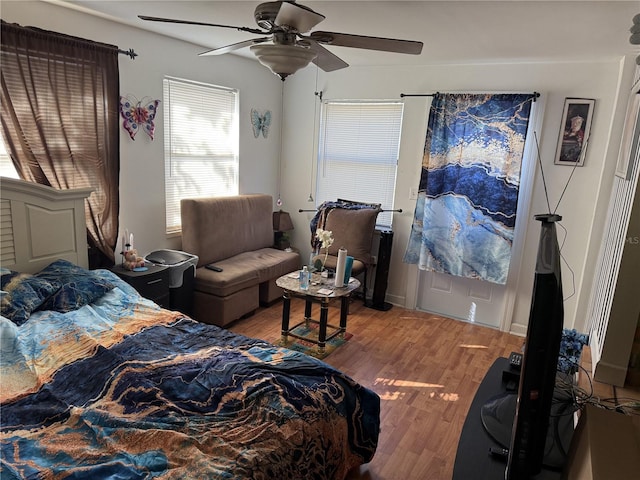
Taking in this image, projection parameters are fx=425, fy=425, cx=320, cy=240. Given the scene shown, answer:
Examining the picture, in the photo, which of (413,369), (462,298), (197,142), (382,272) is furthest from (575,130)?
(197,142)

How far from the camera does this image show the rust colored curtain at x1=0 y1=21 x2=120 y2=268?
8.79ft

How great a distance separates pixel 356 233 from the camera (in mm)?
4414

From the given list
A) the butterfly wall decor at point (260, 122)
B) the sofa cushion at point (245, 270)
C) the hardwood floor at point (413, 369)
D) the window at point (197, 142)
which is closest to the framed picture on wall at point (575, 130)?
the hardwood floor at point (413, 369)

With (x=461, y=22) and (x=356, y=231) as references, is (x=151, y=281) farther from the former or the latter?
(x=461, y=22)

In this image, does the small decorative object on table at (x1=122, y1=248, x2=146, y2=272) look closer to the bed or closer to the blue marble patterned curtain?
the bed

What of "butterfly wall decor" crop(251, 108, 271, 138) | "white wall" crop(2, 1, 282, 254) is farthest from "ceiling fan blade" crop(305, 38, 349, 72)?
"butterfly wall decor" crop(251, 108, 271, 138)

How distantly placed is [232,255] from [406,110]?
91.4 inches

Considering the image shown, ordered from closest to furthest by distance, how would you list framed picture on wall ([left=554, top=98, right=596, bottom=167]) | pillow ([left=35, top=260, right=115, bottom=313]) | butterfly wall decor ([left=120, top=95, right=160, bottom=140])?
1. pillow ([left=35, top=260, right=115, bottom=313])
2. butterfly wall decor ([left=120, top=95, right=160, bottom=140])
3. framed picture on wall ([left=554, top=98, right=596, bottom=167])

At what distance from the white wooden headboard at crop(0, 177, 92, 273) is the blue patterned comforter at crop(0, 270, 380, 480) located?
1.71 ft

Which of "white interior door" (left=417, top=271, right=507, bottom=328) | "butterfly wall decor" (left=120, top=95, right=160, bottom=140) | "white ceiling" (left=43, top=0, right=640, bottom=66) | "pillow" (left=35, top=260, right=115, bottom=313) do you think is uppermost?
"white ceiling" (left=43, top=0, right=640, bottom=66)

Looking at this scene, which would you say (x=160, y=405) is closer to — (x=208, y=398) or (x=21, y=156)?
(x=208, y=398)

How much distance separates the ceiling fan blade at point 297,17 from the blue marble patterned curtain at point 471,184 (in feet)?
8.35

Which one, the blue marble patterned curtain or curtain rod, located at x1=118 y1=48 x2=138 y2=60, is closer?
curtain rod, located at x1=118 y1=48 x2=138 y2=60

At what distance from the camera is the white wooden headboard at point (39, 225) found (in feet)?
8.77
